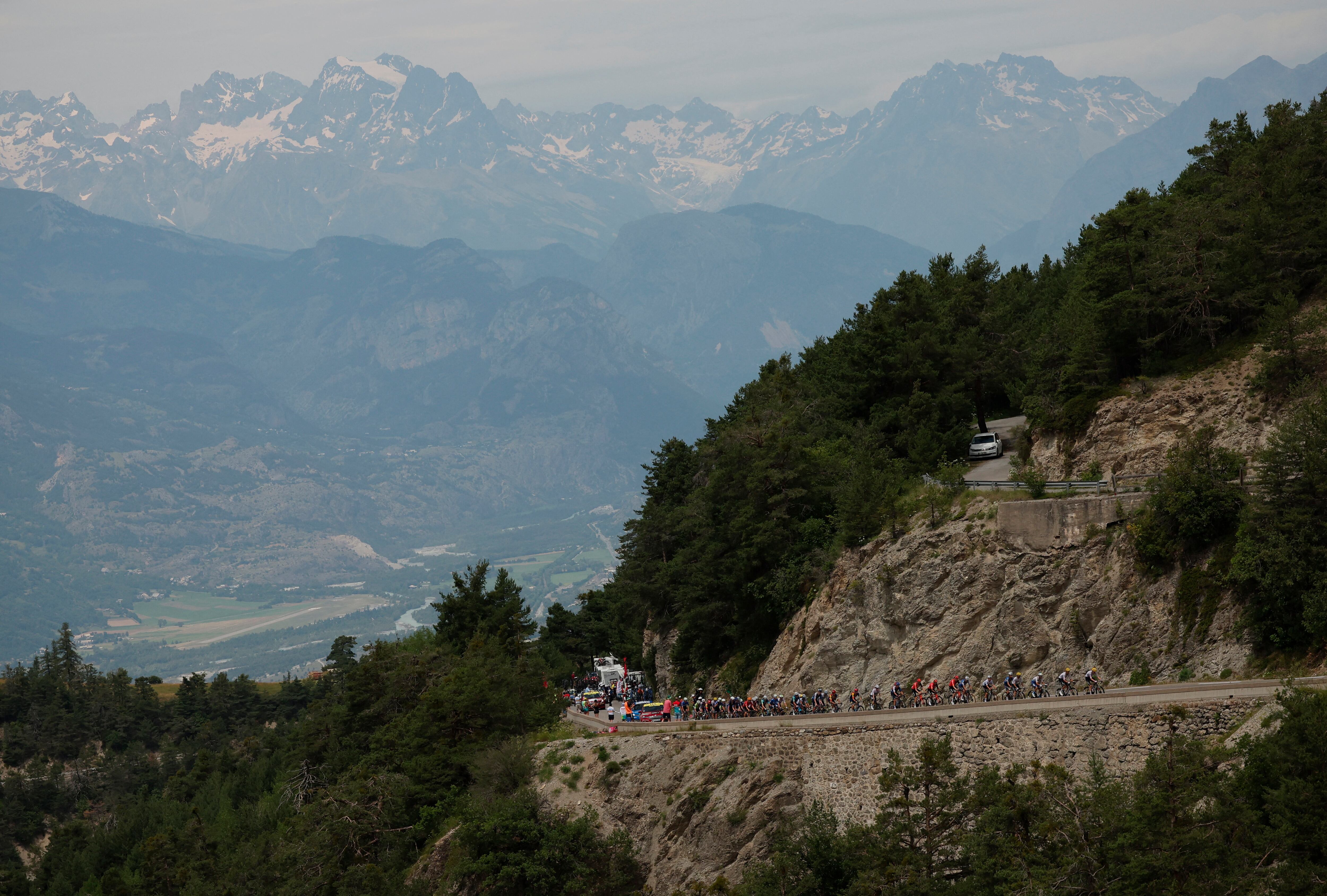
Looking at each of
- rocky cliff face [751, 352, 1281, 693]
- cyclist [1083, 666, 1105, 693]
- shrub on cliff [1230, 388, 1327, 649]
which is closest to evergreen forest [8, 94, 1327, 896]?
shrub on cliff [1230, 388, 1327, 649]

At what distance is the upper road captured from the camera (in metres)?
32.4

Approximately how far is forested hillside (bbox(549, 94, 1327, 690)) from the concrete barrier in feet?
7.69

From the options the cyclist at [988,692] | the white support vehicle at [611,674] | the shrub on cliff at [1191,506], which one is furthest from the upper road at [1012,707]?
the white support vehicle at [611,674]

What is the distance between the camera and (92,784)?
121062 millimetres

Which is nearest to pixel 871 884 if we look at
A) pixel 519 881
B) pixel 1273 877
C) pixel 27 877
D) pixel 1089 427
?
pixel 1273 877

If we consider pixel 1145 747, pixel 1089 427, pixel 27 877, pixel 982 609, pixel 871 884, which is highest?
pixel 1089 427

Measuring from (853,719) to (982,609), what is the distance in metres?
7.94

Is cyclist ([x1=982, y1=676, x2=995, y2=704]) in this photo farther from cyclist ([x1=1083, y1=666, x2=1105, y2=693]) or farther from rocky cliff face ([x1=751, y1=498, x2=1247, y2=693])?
rocky cliff face ([x1=751, y1=498, x2=1247, y2=693])

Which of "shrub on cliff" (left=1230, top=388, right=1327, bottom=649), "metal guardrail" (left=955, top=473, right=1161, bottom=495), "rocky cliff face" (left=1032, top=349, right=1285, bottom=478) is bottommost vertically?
"shrub on cliff" (left=1230, top=388, right=1327, bottom=649)

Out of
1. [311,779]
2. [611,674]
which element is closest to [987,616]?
[611,674]

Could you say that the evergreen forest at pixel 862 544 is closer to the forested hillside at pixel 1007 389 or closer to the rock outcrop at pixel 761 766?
the forested hillside at pixel 1007 389

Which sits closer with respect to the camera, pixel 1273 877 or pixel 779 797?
pixel 1273 877

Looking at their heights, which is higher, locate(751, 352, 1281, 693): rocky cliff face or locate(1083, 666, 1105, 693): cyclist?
locate(751, 352, 1281, 693): rocky cliff face

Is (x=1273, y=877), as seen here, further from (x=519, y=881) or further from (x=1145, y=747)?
(x=519, y=881)
